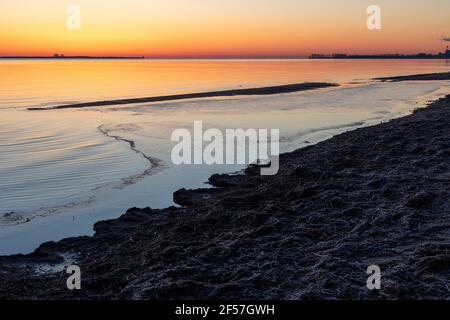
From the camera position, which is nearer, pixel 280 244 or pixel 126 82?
pixel 280 244

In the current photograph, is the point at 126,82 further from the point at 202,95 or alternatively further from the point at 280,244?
the point at 280,244

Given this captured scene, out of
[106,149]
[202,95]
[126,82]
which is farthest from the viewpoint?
[126,82]

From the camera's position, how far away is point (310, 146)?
16391 millimetres

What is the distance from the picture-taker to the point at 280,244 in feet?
21.5

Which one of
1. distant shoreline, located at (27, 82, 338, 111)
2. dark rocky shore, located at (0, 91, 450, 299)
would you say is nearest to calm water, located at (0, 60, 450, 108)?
distant shoreline, located at (27, 82, 338, 111)

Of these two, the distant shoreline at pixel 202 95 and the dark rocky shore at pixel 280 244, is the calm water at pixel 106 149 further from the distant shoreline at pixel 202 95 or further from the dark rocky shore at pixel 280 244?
the distant shoreline at pixel 202 95

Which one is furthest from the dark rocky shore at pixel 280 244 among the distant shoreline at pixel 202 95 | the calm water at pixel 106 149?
the distant shoreline at pixel 202 95

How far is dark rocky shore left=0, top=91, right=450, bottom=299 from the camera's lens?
17.4 feet

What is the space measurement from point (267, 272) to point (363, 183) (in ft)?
14.7

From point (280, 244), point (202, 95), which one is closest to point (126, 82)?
point (202, 95)

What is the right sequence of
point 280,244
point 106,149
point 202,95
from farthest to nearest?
point 202,95 < point 106,149 < point 280,244

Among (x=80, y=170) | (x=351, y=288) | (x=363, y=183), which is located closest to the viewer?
(x=351, y=288)
